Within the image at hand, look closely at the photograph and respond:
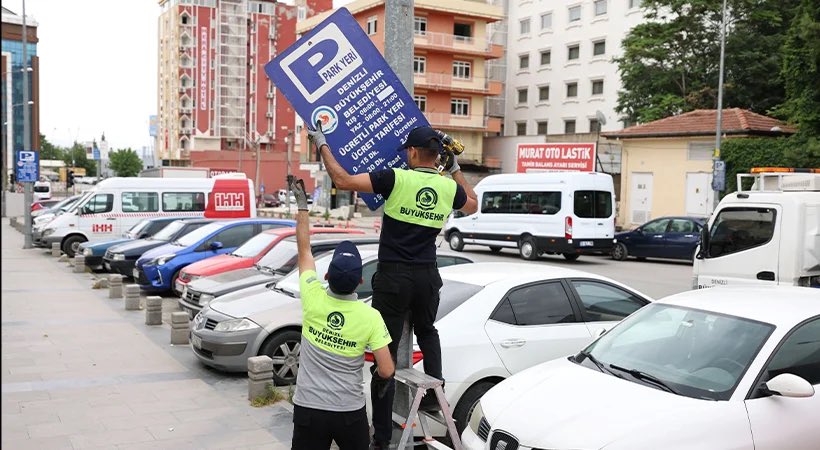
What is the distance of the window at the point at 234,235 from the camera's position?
47.7 ft

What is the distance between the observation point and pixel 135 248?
16312mm

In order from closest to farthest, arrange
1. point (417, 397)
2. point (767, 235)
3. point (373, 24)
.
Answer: point (417, 397) → point (767, 235) → point (373, 24)

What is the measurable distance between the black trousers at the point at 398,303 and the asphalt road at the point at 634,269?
1183 centimetres

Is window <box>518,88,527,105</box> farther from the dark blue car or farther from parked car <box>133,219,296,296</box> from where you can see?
parked car <box>133,219,296,296</box>

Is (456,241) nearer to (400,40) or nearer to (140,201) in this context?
(140,201)

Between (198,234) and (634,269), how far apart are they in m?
13.1

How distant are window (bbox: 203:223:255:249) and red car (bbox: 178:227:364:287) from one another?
158 centimetres

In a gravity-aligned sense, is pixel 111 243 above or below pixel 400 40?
below

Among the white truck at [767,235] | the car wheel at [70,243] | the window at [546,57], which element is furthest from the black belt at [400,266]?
the window at [546,57]

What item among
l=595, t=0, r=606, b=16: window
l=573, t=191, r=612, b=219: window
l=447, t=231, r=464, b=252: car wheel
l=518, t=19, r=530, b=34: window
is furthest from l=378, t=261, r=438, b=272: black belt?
l=518, t=19, r=530, b=34: window

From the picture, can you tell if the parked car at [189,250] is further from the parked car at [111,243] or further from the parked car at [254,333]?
the parked car at [254,333]

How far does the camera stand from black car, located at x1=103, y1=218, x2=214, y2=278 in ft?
53.2

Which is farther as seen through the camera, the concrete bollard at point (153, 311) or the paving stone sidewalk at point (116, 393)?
the concrete bollard at point (153, 311)

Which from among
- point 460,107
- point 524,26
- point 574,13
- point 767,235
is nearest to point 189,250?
point 767,235
